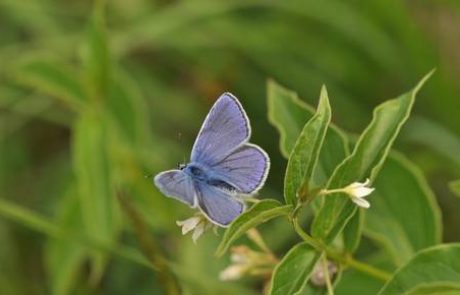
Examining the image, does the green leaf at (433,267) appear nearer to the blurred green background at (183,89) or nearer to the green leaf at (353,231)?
the green leaf at (353,231)

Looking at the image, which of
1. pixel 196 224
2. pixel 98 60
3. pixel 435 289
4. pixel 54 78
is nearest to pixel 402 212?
pixel 435 289

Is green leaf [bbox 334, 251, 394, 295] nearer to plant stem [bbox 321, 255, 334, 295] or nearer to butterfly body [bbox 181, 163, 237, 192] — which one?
plant stem [bbox 321, 255, 334, 295]

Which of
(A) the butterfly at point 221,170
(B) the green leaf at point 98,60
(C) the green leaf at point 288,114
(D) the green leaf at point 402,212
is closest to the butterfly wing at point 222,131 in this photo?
(A) the butterfly at point 221,170

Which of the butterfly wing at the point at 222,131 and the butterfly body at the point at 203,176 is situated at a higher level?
the butterfly wing at the point at 222,131

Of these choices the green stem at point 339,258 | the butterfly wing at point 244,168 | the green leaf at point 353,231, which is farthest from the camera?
the green leaf at point 353,231

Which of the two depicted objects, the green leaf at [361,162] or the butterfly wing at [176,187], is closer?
the butterfly wing at [176,187]

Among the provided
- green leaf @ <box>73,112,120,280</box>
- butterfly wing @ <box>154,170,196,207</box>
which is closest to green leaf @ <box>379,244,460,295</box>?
butterfly wing @ <box>154,170,196,207</box>

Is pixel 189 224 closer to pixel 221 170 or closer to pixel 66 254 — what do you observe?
pixel 221 170
